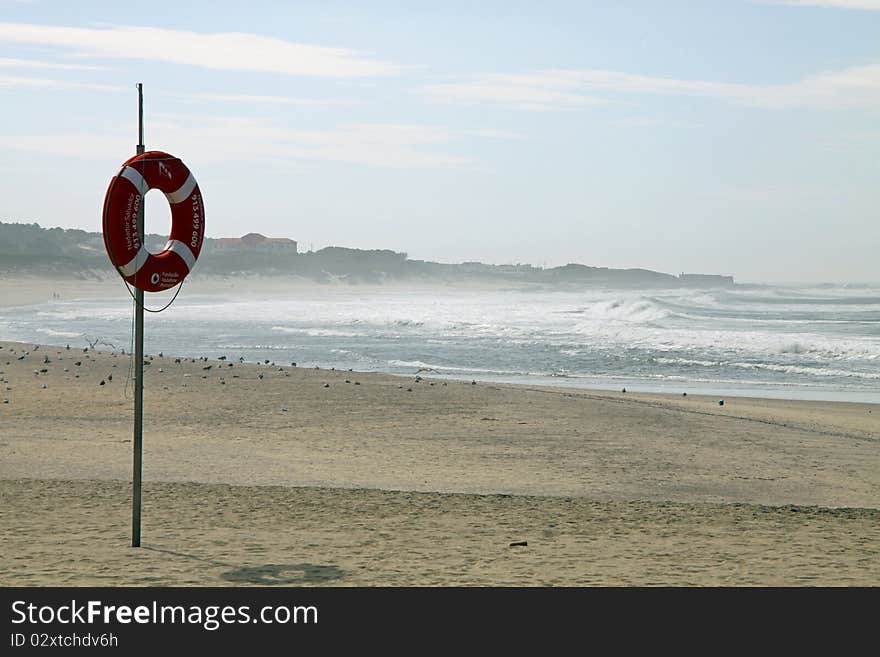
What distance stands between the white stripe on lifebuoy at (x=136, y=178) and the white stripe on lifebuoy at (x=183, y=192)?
236 mm

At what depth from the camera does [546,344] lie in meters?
30.5

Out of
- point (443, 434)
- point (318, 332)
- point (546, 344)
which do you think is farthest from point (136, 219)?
point (318, 332)

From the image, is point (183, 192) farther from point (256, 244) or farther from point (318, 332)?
point (256, 244)

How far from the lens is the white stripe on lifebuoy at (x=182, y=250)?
6.71 meters

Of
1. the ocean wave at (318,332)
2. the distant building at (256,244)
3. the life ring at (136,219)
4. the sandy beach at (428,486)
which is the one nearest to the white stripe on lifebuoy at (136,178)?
the life ring at (136,219)

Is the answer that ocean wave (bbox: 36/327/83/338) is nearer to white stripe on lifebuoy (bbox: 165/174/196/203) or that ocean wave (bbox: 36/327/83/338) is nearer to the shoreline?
the shoreline

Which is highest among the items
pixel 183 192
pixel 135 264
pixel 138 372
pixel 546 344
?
pixel 183 192

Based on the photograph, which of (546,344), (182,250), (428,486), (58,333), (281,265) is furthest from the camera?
(281,265)

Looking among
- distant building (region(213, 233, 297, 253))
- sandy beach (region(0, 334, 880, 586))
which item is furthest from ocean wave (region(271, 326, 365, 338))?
distant building (region(213, 233, 297, 253))

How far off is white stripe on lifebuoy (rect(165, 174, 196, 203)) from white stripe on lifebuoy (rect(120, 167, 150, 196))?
24cm

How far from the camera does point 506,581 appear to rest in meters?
5.82

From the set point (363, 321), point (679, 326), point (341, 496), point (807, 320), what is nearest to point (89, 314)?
point (363, 321)

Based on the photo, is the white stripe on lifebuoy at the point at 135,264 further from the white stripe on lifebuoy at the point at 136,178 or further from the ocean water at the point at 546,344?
the ocean water at the point at 546,344

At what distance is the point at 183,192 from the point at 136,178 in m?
0.35
